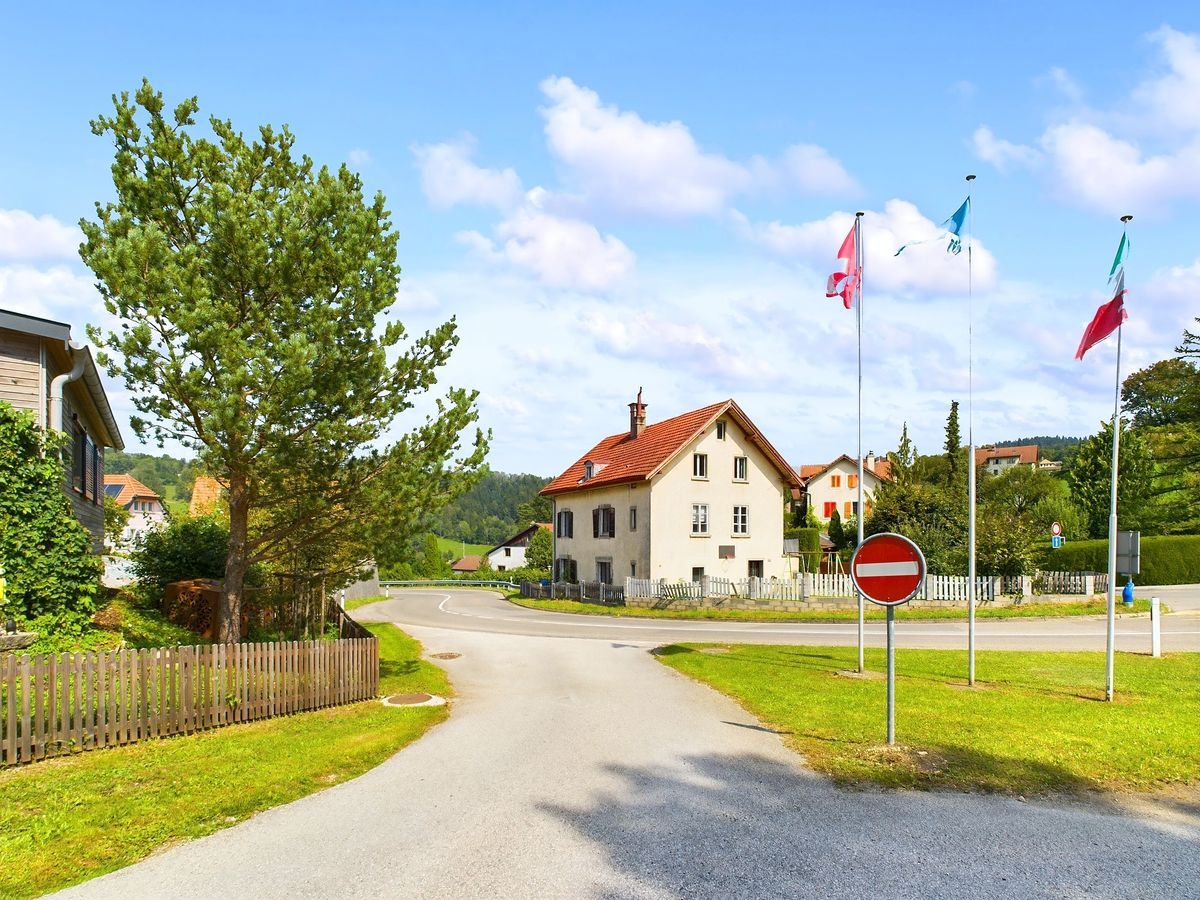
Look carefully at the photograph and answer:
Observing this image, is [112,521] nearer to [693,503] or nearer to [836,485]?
[693,503]

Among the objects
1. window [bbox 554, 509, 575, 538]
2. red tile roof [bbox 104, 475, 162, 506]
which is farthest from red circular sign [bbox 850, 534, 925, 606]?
red tile roof [bbox 104, 475, 162, 506]

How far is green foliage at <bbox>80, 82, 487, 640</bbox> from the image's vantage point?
11.2 meters

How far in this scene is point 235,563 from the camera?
1334 centimetres

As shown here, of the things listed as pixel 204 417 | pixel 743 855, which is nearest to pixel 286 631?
pixel 204 417

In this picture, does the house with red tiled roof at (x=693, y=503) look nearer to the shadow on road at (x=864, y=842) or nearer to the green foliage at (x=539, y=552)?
the green foliage at (x=539, y=552)

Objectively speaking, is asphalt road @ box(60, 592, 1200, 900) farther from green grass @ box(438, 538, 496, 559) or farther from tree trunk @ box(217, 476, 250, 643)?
green grass @ box(438, 538, 496, 559)

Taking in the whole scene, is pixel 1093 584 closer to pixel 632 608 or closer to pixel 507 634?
pixel 632 608

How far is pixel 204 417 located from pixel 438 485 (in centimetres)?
386

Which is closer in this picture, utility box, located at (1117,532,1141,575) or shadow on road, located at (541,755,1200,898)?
shadow on road, located at (541,755,1200,898)

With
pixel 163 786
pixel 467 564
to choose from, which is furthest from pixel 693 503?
pixel 467 564

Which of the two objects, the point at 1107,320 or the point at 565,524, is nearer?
the point at 1107,320

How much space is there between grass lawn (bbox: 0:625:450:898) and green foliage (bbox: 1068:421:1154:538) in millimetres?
56463

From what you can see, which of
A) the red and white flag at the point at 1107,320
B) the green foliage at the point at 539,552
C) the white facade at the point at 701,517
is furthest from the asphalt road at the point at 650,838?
the green foliage at the point at 539,552

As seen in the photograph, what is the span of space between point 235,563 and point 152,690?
11.7 ft
